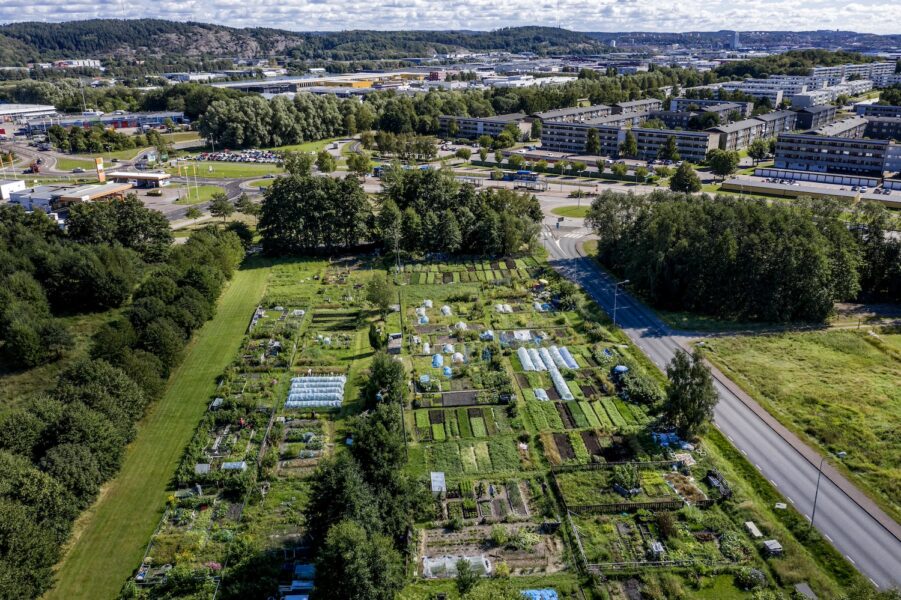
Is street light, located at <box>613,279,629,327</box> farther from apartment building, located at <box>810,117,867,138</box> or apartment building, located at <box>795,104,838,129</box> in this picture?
apartment building, located at <box>795,104,838,129</box>

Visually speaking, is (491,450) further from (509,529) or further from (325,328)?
(325,328)

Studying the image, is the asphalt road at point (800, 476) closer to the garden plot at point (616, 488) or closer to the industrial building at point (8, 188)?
the garden plot at point (616, 488)

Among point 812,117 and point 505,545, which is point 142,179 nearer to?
point 505,545

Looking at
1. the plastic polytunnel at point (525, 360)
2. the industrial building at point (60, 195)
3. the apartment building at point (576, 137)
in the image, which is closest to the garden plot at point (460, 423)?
the plastic polytunnel at point (525, 360)

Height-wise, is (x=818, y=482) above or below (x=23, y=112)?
below

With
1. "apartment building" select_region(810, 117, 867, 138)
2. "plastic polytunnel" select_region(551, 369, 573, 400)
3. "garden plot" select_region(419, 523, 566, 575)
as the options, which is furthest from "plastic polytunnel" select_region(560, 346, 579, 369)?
"apartment building" select_region(810, 117, 867, 138)

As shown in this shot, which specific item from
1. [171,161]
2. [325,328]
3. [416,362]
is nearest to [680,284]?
[416,362]

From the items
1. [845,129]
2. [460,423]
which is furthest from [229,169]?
[845,129]
